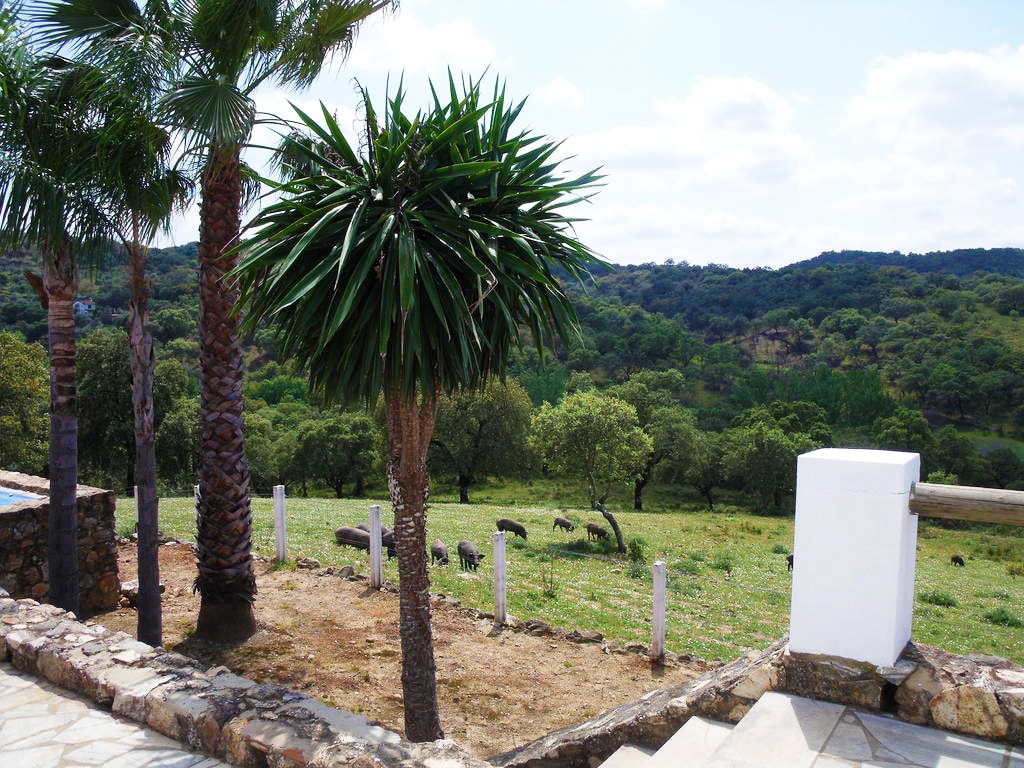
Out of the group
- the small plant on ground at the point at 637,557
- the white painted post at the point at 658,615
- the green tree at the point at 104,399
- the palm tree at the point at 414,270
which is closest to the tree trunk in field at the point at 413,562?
the palm tree at the point at 414,270

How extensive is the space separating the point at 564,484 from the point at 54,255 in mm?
39856

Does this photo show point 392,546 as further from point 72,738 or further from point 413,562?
point 72,738

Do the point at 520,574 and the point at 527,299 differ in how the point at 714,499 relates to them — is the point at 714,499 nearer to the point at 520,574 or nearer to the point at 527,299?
the point at 520,574

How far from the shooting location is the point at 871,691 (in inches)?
157

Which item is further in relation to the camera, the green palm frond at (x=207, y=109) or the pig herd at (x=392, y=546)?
the pig herd at (x=392, y=546)

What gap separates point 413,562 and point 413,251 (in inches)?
113

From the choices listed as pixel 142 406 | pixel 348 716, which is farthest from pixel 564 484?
pixel 348 716

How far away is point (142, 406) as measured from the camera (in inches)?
319

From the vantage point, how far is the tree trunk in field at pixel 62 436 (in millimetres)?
8078

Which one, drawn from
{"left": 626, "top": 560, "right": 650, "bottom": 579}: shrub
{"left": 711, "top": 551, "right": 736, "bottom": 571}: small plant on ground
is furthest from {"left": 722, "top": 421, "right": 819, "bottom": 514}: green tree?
{"left": 626, "top": 560, "right": 650, "bottom": 579}: shrub

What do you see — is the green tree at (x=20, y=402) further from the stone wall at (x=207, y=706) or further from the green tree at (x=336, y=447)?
the stone wall at (x=207, y=706)

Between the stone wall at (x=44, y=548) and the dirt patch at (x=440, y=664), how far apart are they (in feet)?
1.29

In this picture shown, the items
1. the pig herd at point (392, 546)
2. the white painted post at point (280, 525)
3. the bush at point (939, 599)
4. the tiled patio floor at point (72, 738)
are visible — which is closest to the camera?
the tiled patio floor at point (72, 738)

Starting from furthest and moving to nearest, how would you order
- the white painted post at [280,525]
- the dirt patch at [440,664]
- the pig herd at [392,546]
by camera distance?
the pig herd at [392,546] < the white painted post at [280,525] < the dirt patch at [440,664]
